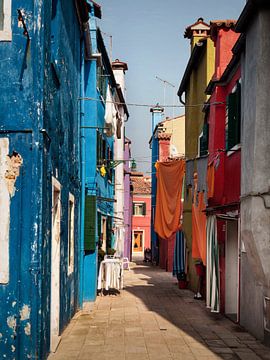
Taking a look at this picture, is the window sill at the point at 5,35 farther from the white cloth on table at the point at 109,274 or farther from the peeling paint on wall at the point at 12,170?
the white cloth on table at the point at 109,274

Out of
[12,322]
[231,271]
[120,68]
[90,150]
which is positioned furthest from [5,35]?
[120,68]

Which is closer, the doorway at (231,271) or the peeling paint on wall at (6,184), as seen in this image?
the peeling paint on wall at (6,184)

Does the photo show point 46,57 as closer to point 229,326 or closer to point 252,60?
point 252,60

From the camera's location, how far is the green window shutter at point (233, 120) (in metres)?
13.8

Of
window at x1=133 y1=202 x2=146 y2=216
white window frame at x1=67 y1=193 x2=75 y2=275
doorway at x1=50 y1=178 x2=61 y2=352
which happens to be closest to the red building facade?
white window frame at x1=67 y1=193 x2=75 y2=275

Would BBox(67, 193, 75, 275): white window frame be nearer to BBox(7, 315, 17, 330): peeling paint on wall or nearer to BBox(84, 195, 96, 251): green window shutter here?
BBox(84, 195, 96, 251): green window shutter

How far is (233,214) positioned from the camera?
1370cm

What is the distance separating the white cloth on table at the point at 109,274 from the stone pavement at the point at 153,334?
1.22 meters

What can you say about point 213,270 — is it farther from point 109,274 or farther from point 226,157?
point 109,274

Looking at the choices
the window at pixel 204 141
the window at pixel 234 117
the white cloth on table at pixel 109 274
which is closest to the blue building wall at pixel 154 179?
the window at pixel 204 141

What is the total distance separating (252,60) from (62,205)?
172 inches

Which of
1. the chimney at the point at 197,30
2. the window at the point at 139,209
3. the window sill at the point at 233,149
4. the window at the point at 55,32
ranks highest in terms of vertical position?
the chimney at the point at 197,30

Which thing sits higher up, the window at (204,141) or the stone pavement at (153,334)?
the window at (204,141)

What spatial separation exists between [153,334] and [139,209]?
145 ft
